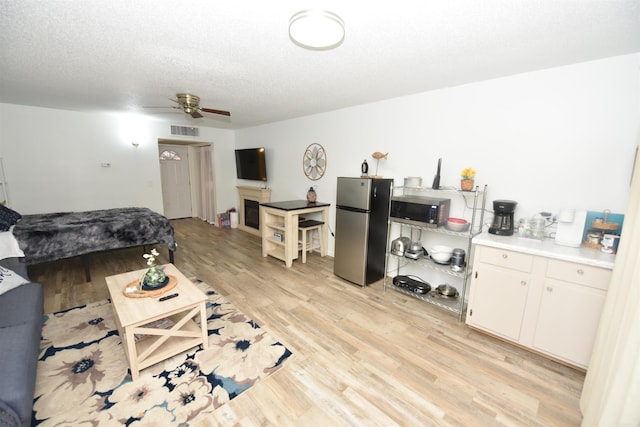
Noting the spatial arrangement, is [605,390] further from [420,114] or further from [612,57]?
[420,114]

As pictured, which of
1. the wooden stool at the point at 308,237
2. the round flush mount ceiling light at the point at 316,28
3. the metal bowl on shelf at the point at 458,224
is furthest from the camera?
the wooden stool at the point at 308,237

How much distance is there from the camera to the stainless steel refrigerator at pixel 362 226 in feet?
10.6

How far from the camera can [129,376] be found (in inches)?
73.8

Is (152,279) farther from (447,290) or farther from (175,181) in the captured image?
(175,181)

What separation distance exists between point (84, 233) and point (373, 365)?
3.76 m

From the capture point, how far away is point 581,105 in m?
2.19

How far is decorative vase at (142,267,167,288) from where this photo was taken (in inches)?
84.0

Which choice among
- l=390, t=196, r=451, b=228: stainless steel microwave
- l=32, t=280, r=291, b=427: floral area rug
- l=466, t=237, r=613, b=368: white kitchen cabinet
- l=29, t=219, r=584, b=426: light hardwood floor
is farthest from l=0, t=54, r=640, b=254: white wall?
l=32, t=280, r=291, b=427: floral area rug

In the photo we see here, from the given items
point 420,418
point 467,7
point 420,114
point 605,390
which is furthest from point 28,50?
point 605,390

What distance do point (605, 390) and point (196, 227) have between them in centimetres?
679

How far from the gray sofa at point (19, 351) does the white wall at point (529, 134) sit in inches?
140

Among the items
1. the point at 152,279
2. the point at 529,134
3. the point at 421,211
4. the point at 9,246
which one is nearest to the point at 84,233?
the point at 9,246

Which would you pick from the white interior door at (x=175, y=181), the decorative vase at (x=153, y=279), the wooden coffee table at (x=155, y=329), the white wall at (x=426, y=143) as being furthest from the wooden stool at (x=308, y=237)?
the white interior door at (x=175, y=181)

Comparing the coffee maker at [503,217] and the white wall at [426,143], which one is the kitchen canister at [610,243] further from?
the coffee maker at [503,217]
